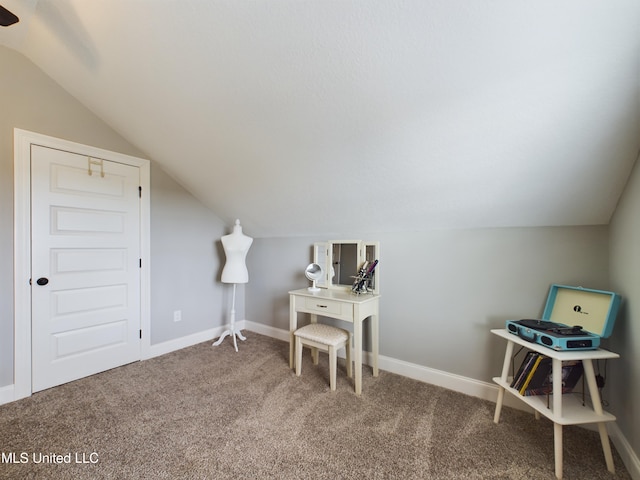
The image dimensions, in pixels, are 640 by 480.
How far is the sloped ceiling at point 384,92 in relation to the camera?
3.42 feet

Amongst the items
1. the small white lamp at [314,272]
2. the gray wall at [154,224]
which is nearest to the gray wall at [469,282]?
the small white lamp at [314,272]

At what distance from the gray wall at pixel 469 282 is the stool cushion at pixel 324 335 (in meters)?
0.47

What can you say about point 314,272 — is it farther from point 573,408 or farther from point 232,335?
point 573,408

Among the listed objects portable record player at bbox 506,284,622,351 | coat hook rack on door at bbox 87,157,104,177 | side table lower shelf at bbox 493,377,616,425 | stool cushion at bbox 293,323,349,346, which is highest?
coat hook rack on door at bbox 87,157,104,177

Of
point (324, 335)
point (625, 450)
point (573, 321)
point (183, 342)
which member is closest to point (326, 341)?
point (324, 335)

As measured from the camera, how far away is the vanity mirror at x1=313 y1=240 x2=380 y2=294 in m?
2.41

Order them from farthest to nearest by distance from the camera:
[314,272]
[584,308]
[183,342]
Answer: [183,342], [314,272], [584,308]

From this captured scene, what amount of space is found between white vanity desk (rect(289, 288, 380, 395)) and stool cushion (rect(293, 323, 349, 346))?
0.44ft

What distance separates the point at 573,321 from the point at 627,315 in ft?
0.76

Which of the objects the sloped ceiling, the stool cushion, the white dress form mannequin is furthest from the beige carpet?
the sloped ceiling

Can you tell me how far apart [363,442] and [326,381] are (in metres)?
0.71

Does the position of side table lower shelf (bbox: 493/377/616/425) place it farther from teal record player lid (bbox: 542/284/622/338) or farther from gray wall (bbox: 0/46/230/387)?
gray wall (bbox: 0/46/230/387)

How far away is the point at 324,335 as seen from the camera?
84.5 inches

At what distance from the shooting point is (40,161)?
2.02m
